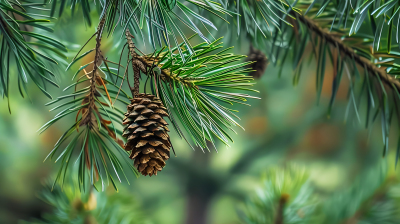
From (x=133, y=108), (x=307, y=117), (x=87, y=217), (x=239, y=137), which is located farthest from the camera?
(x=239, y=137)

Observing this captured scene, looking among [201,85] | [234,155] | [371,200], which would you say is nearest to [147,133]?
[201,85]

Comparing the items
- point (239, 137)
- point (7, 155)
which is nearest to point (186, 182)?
point (239, 137)

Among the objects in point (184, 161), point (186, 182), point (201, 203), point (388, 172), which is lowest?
point (201, 203)

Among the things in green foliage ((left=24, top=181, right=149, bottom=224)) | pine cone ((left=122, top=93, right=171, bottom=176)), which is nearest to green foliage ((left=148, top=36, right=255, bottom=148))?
pine cone ((left=122, top=93, right=171, bottom=176))

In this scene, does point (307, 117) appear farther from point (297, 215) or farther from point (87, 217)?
point (87, 217)

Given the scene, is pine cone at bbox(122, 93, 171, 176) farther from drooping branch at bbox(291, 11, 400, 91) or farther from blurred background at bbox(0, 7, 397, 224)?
blurred background at bbox(0, 7, 397, 224)

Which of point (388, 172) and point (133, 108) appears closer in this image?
point (133, 108)

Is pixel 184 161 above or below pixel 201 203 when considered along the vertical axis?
above
